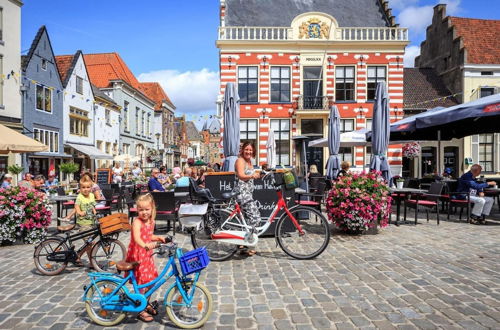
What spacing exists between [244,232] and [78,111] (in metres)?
23.0

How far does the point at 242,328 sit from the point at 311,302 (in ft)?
3.00

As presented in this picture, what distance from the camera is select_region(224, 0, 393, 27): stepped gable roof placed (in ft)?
77.2

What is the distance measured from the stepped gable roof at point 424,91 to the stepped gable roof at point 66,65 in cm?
2272

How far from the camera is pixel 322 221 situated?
523 centimetres

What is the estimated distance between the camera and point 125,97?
31.9 m

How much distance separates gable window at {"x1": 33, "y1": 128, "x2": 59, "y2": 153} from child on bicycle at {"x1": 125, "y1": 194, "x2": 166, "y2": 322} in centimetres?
1882

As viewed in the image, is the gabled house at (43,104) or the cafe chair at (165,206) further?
the gabled house at (43,104)

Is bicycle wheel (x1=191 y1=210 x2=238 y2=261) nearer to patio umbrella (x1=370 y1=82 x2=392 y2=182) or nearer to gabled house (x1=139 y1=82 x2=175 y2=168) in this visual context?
patio umbrella (x1=370 y1=82 x2=392 y2=182)

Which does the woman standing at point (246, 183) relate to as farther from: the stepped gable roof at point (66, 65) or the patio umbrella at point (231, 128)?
the stepped gable roof at point (66, 65)

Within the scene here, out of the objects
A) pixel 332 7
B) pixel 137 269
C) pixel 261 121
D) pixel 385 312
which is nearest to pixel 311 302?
pixel 385 312

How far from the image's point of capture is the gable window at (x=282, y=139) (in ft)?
72.5

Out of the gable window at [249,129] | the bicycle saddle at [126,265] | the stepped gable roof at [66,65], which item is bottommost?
the bicycle saddle at [126,265]

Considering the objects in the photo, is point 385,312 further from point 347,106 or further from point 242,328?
point 347,106

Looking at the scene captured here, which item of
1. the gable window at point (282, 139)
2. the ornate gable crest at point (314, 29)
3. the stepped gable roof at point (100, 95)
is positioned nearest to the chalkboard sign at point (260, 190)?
the gable window at point (282, 139)
